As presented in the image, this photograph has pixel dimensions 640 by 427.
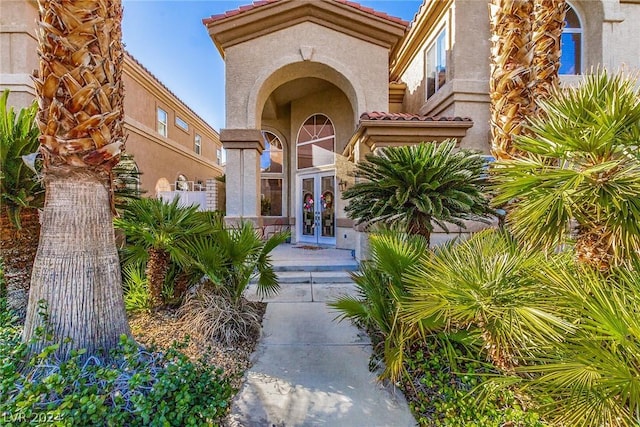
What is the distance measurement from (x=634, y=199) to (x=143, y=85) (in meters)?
18.5

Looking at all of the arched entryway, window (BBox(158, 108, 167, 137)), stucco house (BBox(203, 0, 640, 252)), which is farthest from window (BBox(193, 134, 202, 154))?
stucco house (BBox(203, 0, 640, 252))

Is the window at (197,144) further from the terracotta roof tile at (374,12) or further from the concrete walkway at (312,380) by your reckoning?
the concrete walkway at (312,380)

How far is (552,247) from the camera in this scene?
241 cm

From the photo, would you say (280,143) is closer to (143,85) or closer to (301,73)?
(301,73)

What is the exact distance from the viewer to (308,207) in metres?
11.7

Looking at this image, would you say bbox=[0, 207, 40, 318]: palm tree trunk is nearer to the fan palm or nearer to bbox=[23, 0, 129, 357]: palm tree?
bbox=[23, 0, 129, 357]: palm tree

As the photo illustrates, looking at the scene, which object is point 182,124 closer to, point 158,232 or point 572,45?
point 158,232

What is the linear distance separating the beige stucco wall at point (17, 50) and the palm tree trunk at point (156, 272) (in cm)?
798

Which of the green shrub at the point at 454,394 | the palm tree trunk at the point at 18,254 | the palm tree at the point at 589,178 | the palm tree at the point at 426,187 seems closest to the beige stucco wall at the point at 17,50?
the palm tree trunk at the point at 18,254

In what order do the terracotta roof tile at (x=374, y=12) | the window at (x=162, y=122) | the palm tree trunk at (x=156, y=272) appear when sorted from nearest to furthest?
the palm tree trunk at (x=156, y=272) < the terracotta roof tile at (x=374, y=12) < the window at (x=162, y=122)

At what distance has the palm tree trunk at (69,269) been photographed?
280 cm

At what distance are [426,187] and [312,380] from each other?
312cm

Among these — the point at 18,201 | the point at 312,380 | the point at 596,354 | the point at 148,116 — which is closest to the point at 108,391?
the point at 312,380

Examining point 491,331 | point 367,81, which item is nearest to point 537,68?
point 491,331
